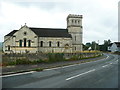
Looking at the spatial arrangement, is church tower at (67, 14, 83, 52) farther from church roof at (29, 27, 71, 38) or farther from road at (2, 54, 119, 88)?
road at (2, 54, 119, 88)

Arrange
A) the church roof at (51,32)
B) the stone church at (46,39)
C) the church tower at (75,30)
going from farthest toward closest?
1. the church tower at (75,30)
2. the church roof at (51,32)
3. the stone church at (46,39)

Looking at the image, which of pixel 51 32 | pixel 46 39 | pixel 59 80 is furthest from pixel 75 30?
pixel 59 80

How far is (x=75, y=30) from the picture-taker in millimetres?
65875

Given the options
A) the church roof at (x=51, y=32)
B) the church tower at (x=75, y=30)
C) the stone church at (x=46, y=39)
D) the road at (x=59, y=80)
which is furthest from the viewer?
the church tower at (x=75, y=30)

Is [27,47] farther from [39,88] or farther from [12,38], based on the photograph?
[39,88]

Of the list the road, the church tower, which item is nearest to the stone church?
the church tower

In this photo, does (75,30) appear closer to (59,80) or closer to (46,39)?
(46,39)

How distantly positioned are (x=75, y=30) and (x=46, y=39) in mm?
13237

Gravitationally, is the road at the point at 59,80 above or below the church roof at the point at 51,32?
below

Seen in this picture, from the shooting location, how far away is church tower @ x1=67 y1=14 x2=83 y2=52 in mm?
65562

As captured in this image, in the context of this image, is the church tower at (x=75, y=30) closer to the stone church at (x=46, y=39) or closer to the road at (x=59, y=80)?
the stone church at (x=46, y=39)

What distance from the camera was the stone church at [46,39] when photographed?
A: 5603cm

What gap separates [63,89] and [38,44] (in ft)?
171

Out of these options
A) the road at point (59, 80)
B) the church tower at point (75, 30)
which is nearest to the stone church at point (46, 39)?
the church tower at point (75, 30)
